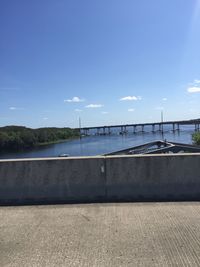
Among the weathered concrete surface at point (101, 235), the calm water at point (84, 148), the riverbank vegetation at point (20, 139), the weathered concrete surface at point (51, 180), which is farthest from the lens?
the riverbank vegetation at point (20, 139)

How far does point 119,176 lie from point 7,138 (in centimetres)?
10426

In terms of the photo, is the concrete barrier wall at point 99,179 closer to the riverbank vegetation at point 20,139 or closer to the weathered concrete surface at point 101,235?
the weathered concrete surface at point 101,235

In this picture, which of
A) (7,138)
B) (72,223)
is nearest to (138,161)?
(72,223)

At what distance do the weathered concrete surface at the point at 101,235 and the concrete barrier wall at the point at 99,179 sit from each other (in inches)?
15.5

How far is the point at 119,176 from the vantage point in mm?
6801

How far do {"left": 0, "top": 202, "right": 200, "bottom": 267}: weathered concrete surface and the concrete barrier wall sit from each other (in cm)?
39

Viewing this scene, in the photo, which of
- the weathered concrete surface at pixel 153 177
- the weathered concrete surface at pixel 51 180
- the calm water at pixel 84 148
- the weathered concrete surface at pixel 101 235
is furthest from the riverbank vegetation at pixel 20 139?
the weathered concrete surface at pixel 101 235

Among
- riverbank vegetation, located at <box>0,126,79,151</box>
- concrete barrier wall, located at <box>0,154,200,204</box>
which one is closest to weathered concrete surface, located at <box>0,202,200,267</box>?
concrete barrier wall, located at <box>0,154,200,204</box>

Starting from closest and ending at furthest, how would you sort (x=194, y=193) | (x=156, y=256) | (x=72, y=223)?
(x=156, y=256) → (x=72, y=223) → (x=194, y=193)

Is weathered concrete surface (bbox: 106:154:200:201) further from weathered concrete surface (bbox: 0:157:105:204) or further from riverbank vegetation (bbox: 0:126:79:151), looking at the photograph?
riverbank vegetation (bbox: 0:126:79:151)

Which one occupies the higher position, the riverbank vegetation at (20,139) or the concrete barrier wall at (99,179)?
the concrete barrier wall at (99,179)

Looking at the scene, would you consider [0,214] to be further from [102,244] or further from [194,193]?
[194,193]

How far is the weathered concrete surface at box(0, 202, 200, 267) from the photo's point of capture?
411cm

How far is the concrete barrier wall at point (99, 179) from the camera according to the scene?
6.69 m
